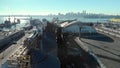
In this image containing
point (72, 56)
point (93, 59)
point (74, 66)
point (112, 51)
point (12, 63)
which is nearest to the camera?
point (12, 63)

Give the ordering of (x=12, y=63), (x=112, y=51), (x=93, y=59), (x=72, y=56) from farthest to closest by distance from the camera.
Result: (x=112, y=51)
(x=72, y=56)
(x=93, y=59)
(x=12, y=63)

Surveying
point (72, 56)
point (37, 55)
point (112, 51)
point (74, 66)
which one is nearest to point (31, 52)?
point (37, 55)

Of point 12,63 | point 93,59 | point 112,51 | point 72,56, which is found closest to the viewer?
point 12,63

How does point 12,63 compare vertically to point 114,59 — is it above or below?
above

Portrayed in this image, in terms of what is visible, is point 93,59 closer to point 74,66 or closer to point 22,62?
point 74,66

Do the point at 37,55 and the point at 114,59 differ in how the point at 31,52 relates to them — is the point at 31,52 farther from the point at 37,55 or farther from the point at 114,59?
the point at 114,59

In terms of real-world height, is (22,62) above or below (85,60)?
above

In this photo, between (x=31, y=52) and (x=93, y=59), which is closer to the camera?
(x=31, y=52)

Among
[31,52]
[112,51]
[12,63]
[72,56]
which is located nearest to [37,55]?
[31,52]

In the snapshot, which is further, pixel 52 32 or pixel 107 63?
pixel 52 32
